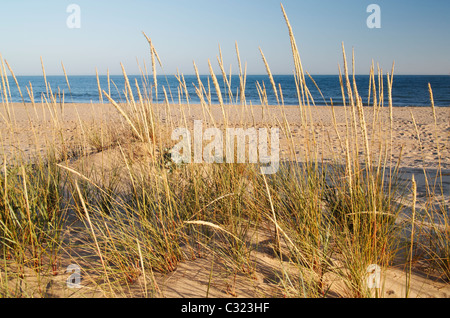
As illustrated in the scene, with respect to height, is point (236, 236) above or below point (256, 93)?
below

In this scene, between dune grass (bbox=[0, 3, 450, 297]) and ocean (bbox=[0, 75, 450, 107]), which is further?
ocean (bbox=[0, 75, 450, 107])

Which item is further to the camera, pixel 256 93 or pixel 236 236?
pixel 256 93

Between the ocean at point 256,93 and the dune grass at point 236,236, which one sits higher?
the ocean at point 256,93

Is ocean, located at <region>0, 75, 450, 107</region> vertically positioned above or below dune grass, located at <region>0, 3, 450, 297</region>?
above

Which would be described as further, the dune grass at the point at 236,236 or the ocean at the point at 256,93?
the ocean at the point at 256,93
